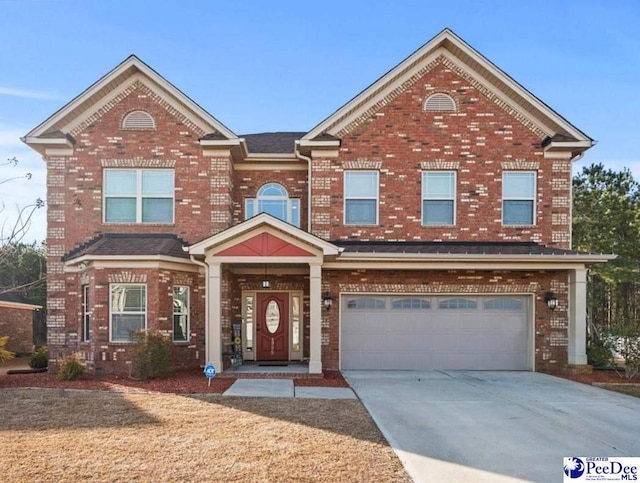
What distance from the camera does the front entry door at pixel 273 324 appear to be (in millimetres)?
14984

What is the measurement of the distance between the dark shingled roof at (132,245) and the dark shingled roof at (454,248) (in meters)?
4.49

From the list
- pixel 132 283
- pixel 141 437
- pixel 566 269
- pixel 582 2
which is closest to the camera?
pixel 141 437

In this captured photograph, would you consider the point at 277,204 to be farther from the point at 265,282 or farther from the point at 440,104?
the point at 440,104

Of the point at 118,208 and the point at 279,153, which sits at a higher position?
the point at 279,153

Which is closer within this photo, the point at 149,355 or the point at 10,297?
the point at 149,355

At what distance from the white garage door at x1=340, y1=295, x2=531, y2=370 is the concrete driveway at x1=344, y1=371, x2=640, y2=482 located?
138 cm

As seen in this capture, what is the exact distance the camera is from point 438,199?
46.4ft

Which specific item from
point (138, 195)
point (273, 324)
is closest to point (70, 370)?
point (138, 195)

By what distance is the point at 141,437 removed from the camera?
6.67 meters

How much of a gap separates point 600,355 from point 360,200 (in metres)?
7.97

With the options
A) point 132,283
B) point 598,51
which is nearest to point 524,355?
point 598,51

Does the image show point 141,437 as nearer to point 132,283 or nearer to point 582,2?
point 132,283

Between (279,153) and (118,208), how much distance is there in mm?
4931

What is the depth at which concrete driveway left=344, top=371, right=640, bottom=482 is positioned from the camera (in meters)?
5.79
